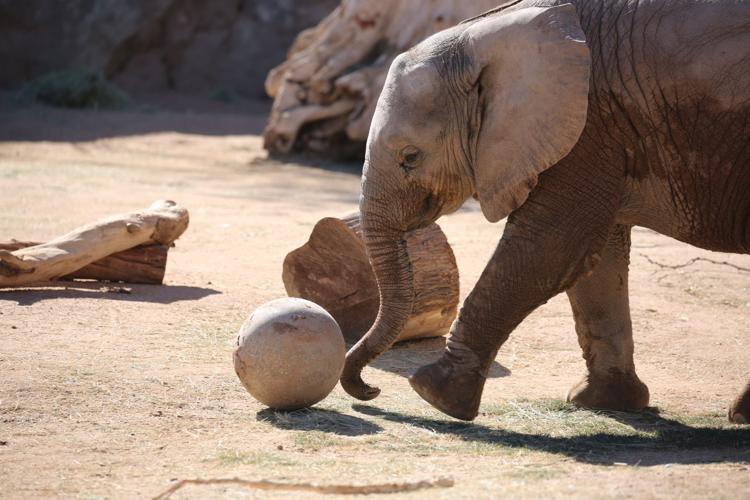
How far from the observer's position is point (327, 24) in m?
17.4

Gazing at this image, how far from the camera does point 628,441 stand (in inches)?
204

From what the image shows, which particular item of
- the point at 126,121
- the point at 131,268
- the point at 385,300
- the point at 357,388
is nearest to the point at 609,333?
the point at 385,300

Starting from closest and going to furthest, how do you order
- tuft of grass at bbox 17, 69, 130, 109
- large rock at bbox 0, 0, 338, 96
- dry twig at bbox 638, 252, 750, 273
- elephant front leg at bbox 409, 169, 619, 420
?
elephant front leg at bbox 409, 169, 619, 420
dry twig at bbox 638, 252, 750, 273
tuft of grass at bbox 17, 69, 130, 109
large rock at bbox 0, 0, 338, 96

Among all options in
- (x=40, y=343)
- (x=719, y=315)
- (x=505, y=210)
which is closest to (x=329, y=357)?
(x=505, y=210)

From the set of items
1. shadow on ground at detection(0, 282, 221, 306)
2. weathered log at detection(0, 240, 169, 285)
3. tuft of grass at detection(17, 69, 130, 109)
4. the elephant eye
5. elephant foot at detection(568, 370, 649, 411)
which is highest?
the elephant eye

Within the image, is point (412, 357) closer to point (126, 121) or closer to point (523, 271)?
point (523, 271)

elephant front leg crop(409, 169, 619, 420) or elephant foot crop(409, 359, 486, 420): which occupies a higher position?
elephant front leg crop(409, 169, 619, 420)

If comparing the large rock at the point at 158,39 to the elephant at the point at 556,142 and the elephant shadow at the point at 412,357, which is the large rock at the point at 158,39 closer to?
the elephant shadow at the point at 412,357

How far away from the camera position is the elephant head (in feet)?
16.2

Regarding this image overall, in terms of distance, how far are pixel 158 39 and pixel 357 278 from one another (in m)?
19.7

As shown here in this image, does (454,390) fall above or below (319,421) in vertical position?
above

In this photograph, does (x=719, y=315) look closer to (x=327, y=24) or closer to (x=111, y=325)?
(x=111, y=325)

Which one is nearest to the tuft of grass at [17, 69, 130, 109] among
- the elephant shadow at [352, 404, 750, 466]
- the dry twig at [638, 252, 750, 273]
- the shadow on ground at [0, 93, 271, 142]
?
the shadow on ground at [0, 93, 271, 142]

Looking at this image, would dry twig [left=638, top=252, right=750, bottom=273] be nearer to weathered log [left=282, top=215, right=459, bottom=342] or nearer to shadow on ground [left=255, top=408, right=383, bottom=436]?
weathered log [left=282, top=215, right=459, bottom=342]
